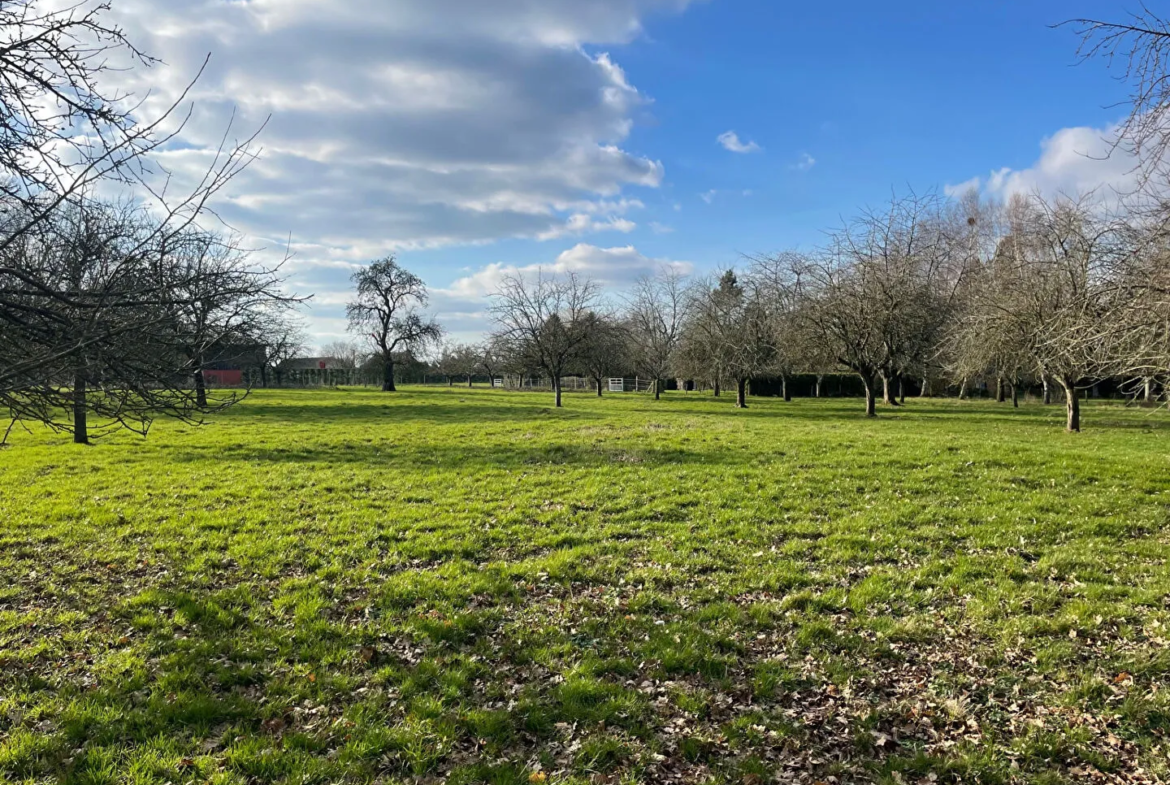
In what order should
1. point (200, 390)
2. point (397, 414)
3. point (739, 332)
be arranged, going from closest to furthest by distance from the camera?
point (200, 390)
point (397, 414)
point (739, 332)

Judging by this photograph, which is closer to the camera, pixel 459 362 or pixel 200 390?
pixel 200 390

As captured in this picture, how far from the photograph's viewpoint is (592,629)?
514 centimetres

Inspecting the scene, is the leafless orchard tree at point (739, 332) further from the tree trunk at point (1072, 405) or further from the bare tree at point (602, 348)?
the tree trunk at point (1072, 405)

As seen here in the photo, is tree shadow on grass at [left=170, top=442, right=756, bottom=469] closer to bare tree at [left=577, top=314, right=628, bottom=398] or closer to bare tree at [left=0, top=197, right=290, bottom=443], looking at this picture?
bare tree at [left=0, top=197, right=290, bottom=443]

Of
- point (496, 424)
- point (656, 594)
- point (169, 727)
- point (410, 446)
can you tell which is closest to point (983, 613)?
point (656, 594)

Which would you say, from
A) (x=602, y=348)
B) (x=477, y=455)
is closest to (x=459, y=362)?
(x=602, y=348)

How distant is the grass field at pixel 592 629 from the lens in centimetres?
362

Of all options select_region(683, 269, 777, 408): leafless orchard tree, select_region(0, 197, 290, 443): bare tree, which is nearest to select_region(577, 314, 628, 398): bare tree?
select_region(683, 269, 777, 408): leafless orchard tree

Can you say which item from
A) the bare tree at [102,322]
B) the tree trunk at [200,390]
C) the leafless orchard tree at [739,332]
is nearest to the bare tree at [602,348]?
the leafless orchard tree at [739,332]

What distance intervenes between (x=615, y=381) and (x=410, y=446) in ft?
139

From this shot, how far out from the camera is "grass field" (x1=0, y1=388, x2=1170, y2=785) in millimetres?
3615

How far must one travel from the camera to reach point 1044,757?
3.58 metres

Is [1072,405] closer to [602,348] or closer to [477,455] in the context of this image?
[477,455]

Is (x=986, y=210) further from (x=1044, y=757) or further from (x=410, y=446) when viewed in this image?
(x=1044, y=757)
